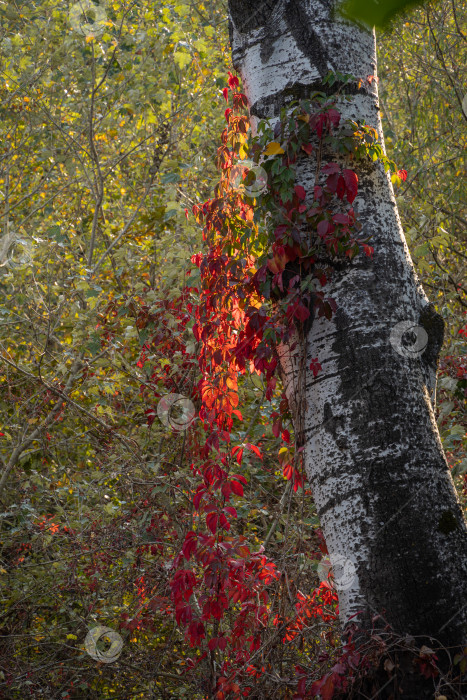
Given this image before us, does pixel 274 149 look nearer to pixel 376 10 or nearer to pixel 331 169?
pixel 331 169

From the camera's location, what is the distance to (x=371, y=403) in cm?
168

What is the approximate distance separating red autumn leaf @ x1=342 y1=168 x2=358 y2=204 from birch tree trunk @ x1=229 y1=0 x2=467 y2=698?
0.29 ft

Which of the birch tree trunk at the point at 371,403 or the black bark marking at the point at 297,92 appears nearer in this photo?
the birch tree trunk at the point at 371,403

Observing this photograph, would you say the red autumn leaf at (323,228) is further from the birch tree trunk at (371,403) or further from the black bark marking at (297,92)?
the black bark marking at (297,92)

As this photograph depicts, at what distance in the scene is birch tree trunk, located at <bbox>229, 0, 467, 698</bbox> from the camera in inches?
62.0

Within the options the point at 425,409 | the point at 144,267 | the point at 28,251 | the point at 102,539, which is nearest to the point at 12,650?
the point at 102,539

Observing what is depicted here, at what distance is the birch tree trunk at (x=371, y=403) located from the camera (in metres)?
1.58

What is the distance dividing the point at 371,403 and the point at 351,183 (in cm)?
61

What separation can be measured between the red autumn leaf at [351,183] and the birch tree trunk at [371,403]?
0.09 meters

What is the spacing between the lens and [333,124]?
179cm

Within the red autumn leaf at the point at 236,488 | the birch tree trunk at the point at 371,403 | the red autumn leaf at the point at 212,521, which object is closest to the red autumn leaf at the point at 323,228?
the birch tree trunk at the point at 371,403

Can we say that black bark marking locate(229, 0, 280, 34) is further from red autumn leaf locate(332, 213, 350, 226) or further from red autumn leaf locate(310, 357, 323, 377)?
red autumn leaf locate(310, 357, 323, 377)

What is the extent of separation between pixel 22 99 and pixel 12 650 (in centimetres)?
417

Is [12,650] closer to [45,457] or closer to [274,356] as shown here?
[45,457]
